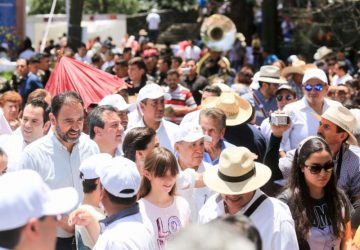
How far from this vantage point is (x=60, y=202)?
307 cm

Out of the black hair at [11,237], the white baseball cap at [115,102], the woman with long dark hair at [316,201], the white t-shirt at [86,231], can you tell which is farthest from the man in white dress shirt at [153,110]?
the black hair at [11,237]

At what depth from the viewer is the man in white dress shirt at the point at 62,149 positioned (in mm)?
5906

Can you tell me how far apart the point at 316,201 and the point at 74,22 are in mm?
16826

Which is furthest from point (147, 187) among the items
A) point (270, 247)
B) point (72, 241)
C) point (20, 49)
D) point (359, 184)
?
point (20, 49)

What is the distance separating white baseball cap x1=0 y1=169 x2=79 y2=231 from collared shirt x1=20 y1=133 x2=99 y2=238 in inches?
109

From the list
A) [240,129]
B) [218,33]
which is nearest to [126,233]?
[240,129]

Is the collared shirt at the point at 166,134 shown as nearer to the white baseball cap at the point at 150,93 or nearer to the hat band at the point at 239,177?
the white baseball cap at the point at 150,93

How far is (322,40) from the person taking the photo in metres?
23.5

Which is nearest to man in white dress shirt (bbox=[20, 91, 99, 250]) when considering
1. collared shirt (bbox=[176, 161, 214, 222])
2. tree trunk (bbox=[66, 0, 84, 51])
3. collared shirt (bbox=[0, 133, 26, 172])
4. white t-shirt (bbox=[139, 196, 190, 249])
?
collared shirt (bbox=[0, 133, 26, 172])

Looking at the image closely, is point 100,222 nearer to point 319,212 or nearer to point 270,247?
point 270,247

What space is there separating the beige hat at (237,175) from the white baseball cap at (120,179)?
0.51 metres

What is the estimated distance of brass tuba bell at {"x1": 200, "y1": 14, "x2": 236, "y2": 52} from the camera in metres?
18.8

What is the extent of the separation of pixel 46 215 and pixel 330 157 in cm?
278

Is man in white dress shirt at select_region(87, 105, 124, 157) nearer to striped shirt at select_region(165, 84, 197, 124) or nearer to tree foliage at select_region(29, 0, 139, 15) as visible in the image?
striped shirt at select_region(165, 84, 197, 124)
